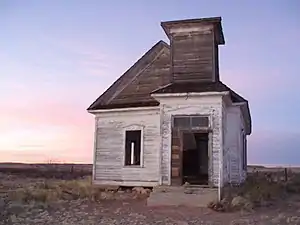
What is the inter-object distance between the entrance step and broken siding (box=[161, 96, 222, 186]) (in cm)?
57

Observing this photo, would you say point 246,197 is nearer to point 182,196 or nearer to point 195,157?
point 182,196

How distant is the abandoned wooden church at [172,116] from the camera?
16281 millimetres

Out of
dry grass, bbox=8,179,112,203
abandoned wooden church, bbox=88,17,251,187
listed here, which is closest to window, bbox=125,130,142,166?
abandoned wooden church, bbox=88,17,251,187

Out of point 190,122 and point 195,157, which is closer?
point 190,122

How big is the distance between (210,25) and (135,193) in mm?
7308

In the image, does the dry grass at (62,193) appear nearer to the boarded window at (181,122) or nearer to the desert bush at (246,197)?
the boarded window at (181,122)

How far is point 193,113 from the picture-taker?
16375 mm

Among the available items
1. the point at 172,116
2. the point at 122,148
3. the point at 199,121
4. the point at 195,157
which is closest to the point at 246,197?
the point at 199,121

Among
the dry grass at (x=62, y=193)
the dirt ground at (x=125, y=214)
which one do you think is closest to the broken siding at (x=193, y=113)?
the dirt ground at (x=125, y=214)

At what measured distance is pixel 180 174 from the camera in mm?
16297

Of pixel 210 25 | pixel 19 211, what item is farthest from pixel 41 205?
pixel 210 25

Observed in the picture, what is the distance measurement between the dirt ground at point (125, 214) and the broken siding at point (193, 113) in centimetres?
155

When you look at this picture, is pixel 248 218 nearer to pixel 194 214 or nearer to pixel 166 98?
pixel 194 214

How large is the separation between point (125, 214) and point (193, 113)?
458 centimetres
